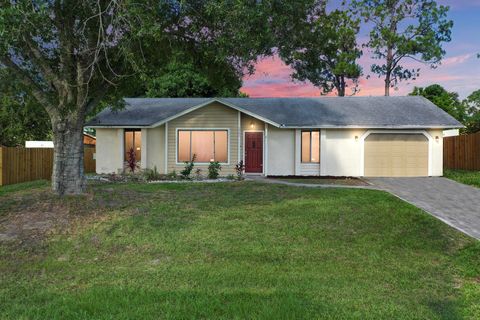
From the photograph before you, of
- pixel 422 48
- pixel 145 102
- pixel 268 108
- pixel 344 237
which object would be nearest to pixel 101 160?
pixel 145 102

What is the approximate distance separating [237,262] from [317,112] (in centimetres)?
1468

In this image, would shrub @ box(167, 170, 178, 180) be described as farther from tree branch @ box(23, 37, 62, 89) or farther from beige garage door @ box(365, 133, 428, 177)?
beige garage door @ box(365, 133, 428, 177)

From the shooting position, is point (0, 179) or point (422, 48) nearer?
point (0, 179)

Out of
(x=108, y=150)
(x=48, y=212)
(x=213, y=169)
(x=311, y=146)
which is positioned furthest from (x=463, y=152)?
(x=48, y=212)

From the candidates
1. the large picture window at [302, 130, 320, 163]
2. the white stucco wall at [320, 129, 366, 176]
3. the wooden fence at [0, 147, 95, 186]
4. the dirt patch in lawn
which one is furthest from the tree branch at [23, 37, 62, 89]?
the white stucco wall at [320, 129, 366, 176]

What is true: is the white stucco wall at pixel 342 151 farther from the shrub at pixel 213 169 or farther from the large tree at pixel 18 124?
the large tree at pixel 18 124

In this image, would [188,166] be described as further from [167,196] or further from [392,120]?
[392,120]

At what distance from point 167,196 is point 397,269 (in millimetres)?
7040

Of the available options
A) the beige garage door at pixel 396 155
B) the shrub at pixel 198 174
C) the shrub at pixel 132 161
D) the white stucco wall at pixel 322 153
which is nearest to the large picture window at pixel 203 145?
the white stucco wall at pixel 322 153

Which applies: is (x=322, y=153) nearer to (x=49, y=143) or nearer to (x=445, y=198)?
Result: (x=445, y=198)

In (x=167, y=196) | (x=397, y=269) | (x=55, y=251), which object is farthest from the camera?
(x=167, y=196)

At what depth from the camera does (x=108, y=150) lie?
19219mm

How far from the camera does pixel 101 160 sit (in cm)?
1925

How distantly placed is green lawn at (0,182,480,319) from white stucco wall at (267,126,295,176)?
7804mm
